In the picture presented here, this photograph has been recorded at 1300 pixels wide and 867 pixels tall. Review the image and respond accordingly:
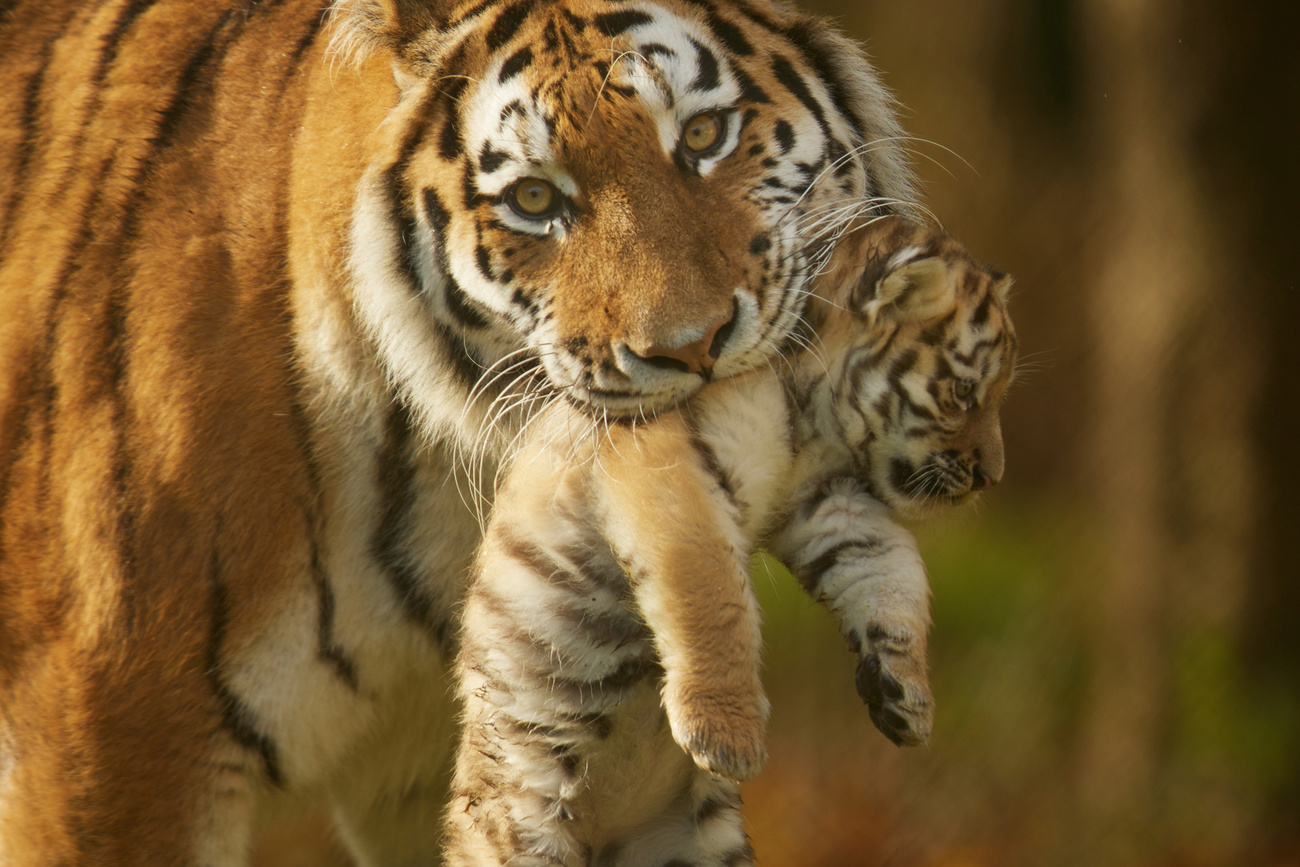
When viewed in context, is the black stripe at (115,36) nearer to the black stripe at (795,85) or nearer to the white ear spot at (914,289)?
the black stripe at (795,85)

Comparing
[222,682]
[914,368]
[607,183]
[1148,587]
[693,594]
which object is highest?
[607,183]

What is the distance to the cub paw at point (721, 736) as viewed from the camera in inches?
50.0

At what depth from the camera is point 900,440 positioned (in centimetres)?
150

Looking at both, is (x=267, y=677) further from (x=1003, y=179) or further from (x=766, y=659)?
(x=1003, y=179)

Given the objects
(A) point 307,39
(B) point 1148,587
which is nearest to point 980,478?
(A) point 307,39

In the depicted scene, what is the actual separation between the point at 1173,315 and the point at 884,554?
94.4 inches

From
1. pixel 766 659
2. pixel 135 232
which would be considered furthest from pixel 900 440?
pixel 766 659

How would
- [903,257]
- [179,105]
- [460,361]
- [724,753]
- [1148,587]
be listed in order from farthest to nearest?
[1148,587] → [179,105] → [460,361] → [903,257] → [724,753]

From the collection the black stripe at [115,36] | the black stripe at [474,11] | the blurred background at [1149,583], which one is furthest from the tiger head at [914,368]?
the blurred background at [1149,583]

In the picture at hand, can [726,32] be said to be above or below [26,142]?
above

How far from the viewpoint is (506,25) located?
1.63m

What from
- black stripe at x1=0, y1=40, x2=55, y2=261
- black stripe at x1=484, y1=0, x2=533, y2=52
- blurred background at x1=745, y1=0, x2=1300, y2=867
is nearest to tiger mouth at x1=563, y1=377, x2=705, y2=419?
black stripe at x1=484, y1=0, x2=533, y2=52

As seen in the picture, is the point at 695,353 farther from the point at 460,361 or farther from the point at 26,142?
the point at 26,142

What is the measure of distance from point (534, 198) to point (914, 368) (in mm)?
448
